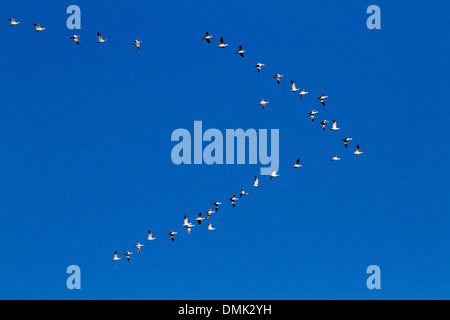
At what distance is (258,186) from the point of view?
2511 inches
